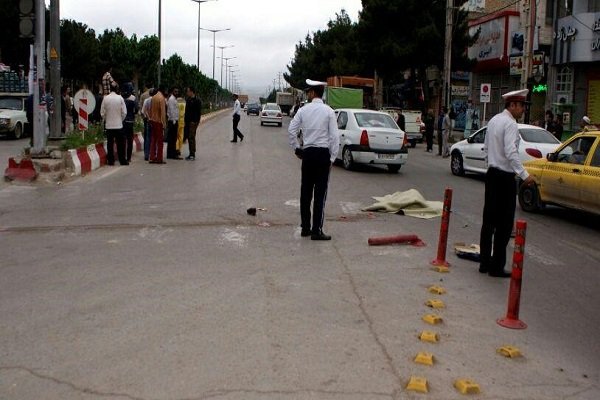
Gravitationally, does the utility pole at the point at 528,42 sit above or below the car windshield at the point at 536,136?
above

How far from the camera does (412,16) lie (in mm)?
40750

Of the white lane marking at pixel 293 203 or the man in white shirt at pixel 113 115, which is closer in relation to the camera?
the white lane marking at pixel 293 203

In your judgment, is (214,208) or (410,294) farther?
(214,208)

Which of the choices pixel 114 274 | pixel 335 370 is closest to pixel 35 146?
pixel 114 274

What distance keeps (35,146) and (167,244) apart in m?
6.67

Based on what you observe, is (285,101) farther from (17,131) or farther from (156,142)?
(156,142)

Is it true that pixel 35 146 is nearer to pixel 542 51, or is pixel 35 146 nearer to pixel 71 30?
pixel 542 51

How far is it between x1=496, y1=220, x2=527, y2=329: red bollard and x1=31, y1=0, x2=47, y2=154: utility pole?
1072cm

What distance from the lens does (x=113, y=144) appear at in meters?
16.6

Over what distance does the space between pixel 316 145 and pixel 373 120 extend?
9394 millimetres

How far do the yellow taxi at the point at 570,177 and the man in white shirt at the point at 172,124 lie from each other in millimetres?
9836

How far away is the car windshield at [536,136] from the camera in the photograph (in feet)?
51.4

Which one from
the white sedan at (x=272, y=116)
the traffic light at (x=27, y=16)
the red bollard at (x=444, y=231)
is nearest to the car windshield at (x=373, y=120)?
the traffic light at (x=27, y=16)

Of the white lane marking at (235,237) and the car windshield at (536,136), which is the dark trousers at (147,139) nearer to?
the car windshield at (536,136)
